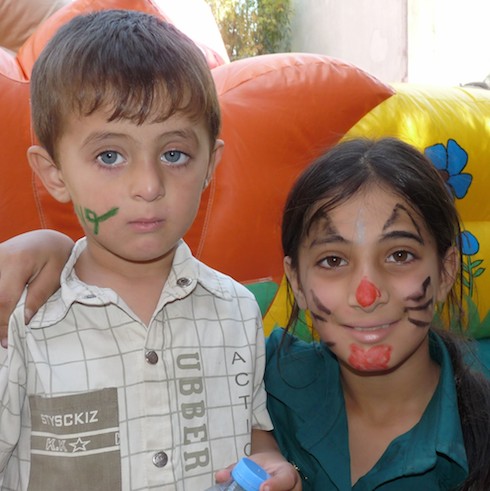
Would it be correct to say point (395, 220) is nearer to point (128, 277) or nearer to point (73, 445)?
point (128, 277)

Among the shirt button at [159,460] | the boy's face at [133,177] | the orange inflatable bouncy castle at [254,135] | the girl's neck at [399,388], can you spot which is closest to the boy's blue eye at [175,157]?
the boy's face at [133,177]

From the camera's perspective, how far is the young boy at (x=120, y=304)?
1040 millimetres

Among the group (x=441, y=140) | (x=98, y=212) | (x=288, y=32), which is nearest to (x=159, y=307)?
(x=98, y=212)

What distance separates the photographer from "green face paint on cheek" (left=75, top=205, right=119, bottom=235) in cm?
106

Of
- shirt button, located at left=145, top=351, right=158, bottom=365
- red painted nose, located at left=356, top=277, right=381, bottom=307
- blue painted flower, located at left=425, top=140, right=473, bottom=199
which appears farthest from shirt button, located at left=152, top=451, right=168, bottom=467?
blue painted flower, located at left=425, top=140, right=473, bottom=199

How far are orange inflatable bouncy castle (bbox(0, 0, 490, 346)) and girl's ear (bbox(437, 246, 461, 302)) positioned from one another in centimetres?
63

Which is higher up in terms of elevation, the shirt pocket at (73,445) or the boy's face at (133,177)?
the boy's face at (133,177)

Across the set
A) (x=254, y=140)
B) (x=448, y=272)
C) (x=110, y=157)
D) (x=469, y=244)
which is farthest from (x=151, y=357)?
(x=469, y=244)

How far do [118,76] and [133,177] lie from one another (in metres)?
0.15

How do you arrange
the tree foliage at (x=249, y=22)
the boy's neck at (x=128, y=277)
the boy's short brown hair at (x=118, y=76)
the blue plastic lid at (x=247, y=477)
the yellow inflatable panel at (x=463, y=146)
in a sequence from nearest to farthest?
the blue plastic lid at (x=247, y=477)
the boy's short brown hair at (x=118, y=76)
the boy's neck at (x=128, y=277)
the yellow inflatable panel at (x=463, y=146)
the tree foliage at (x=249, y=22)

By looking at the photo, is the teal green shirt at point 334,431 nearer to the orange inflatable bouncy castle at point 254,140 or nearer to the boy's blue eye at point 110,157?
the orange inflatable bouncy castle at point 254,140

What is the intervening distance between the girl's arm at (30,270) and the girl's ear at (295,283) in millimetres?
429

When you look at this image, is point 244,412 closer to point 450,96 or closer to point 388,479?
point 388,479

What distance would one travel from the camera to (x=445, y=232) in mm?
Result: 1310
